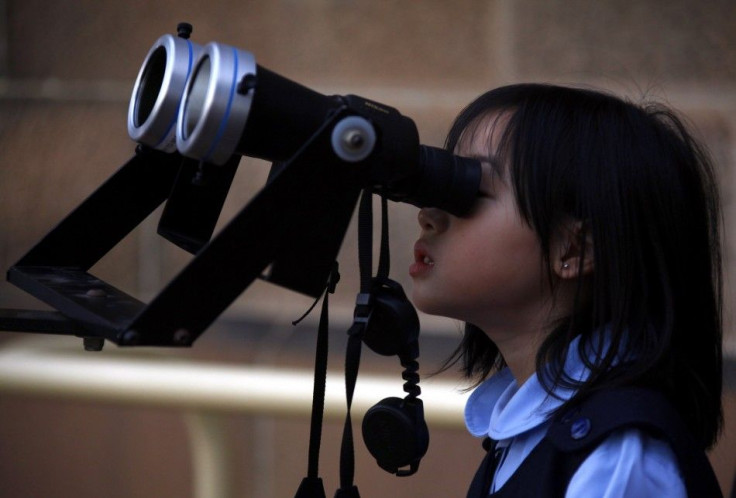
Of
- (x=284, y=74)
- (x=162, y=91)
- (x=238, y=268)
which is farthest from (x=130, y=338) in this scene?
(x=284, y=74)

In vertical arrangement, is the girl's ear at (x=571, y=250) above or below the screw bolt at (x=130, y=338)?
above

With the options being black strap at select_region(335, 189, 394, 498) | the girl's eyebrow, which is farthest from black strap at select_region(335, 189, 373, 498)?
the girl's eyebrow

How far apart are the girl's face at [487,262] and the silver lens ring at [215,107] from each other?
283 millimetres

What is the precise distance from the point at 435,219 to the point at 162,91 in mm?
314

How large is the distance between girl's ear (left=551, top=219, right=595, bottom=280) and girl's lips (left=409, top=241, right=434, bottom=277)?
0.38 feet

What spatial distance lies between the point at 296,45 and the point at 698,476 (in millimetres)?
1227

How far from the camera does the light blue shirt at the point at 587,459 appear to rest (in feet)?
2.74

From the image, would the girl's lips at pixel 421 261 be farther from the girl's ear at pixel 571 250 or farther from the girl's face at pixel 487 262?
the girl's ear at pixel 571 250

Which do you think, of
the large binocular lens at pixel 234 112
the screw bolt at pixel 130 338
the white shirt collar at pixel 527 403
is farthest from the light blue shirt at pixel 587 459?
the screw bolt at pixel 130 338

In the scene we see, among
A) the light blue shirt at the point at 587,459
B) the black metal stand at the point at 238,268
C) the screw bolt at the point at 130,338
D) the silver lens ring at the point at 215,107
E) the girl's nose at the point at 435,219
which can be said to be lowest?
the light blue shirt at the point at 587,459

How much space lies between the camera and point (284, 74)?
1852 millimetres

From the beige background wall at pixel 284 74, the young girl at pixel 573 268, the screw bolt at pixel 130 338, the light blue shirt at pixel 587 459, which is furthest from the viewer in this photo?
the beige background wall at pixel 284 74

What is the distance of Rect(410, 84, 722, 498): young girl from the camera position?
36.9 inches

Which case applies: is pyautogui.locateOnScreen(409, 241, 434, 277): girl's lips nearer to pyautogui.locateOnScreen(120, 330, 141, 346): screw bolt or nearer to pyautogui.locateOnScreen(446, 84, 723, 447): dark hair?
pyautogui.locateOnScreen(446, 84, 723, 447): dark hair
